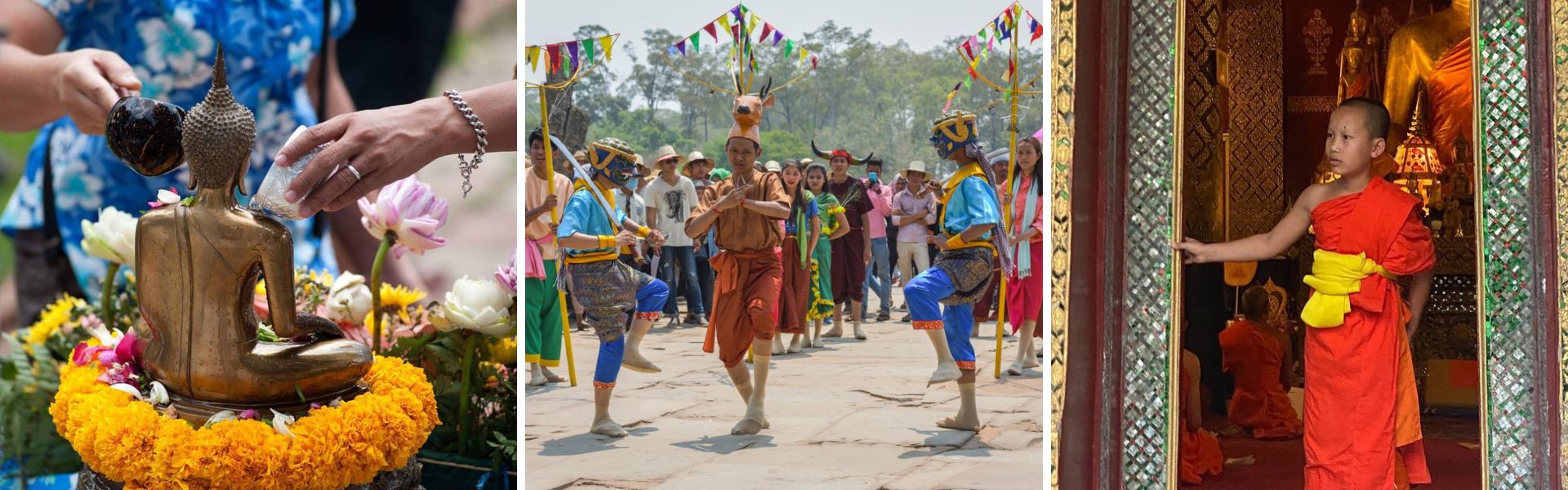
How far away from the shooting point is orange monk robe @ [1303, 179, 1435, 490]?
156 inches

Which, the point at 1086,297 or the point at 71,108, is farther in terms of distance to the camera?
the point at 71,108

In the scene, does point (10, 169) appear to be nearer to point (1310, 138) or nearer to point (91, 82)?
point (91, 82)

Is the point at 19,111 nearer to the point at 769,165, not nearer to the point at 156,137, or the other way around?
the point at 156,137

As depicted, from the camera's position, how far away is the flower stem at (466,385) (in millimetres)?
4109

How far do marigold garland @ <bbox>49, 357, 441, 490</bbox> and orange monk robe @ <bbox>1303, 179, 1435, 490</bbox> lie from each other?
270 centimetres

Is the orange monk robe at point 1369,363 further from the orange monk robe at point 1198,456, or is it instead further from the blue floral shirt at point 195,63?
the blue floral shirt at point 195,63

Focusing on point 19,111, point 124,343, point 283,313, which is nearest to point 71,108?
point 19,111

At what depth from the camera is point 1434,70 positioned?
5.12 meters

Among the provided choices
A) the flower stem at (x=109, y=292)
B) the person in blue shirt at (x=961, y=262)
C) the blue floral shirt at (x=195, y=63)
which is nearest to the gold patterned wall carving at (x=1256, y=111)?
the person in blue shirt at (x=961, y=262)

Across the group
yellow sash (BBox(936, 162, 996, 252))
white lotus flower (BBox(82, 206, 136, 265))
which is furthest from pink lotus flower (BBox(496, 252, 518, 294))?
yellow sash (BBox(936, 162, 996, 252))

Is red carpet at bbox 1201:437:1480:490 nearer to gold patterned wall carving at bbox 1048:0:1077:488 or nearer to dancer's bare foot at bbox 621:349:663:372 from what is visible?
gold patterned wall carving at bbox 1048:0:1077:488

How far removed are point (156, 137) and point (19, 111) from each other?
250 centimetres

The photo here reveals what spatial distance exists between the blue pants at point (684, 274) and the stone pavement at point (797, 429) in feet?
3.46

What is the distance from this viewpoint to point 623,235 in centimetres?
652
